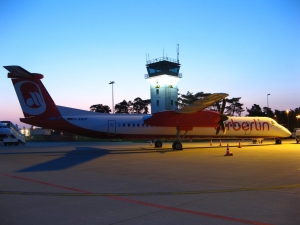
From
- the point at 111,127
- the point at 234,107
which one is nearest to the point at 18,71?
the point at 111,127

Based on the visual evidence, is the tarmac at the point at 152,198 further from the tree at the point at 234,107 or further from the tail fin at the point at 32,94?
the tree at the point at 234,107

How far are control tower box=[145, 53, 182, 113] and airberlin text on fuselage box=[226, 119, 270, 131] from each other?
1468 inches

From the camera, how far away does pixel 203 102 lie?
2189 centimetres

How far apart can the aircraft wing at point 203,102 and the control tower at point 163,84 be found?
137 feet

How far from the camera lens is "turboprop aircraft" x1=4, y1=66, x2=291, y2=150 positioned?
21.6m

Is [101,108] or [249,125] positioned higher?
[101,108]

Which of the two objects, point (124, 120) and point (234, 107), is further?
point (234, 107)

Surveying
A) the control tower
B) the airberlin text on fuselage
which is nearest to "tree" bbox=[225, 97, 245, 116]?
the control tower

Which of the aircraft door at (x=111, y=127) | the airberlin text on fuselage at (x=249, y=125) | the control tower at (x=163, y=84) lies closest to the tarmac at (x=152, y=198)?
the aircraft door at (x=111, y=127)

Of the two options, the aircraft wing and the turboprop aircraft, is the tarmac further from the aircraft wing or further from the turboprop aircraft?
the turboprop aircraft

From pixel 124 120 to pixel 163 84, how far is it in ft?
141

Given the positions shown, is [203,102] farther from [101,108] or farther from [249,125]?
[101,108]

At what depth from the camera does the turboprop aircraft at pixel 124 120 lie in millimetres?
21562

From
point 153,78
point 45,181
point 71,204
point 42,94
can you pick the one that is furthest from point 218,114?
point 153,78
